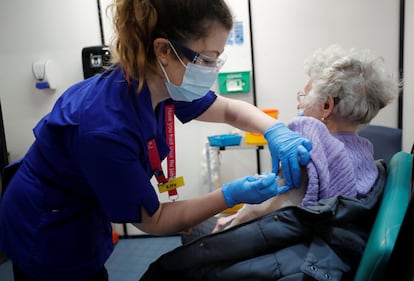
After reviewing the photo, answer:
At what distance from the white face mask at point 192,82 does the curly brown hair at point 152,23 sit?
9 centimetres

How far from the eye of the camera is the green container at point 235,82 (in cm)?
277

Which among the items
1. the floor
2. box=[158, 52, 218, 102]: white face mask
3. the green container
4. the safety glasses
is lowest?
the floor

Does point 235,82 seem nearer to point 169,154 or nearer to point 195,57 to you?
point 169,154

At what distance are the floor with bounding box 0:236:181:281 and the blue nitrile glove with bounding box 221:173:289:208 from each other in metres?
1.64

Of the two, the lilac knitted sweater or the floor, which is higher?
the lilac knitted sweater

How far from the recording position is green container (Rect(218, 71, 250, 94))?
277 centimetres

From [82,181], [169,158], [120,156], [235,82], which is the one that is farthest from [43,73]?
[120,156]

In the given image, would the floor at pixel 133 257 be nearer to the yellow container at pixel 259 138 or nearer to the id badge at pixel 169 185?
the yellow container at pixel 259 138

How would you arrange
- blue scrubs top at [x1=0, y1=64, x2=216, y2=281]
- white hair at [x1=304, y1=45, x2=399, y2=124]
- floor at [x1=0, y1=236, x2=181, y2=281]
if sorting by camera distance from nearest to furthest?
blue scrubs top at [x1=0, y1=64, x2=216, y2=281]
white hair at [x1=304, y1=45, x2=399, y2=124]
floor at [x1=0, y1=236, x2=181, y2=281]

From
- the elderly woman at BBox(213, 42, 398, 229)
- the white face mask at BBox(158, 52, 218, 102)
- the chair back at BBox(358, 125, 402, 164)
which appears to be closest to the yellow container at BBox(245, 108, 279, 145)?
the chair back at BBox(358, 125, 402, 164)

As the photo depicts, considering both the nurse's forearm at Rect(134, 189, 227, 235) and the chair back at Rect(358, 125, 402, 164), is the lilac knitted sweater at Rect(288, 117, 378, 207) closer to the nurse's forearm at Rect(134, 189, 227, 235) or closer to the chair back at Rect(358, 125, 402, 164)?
the nurse's forearm at Rect(134, 189, 227, 235)

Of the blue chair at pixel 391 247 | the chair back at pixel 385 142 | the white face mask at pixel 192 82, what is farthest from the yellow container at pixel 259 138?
the blue chair at pixel 391 247

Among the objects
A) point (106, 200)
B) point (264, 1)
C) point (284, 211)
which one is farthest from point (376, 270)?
point (264, 1)

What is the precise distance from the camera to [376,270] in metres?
0.71
